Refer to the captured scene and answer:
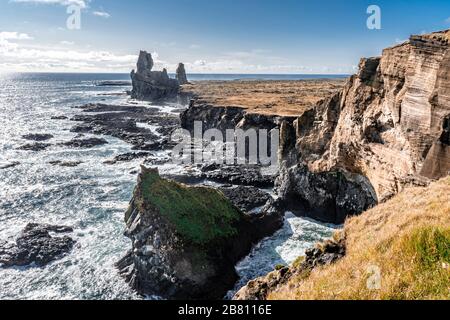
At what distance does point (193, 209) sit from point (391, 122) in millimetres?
17131

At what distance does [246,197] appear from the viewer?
42.3m

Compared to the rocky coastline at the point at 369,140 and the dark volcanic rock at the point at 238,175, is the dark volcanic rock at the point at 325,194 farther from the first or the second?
the dark volcanic rock at the point at 238,175

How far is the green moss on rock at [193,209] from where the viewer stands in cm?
2684

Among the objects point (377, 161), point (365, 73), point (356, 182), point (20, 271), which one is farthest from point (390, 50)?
point (20, 271)

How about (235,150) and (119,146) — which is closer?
(235,150)

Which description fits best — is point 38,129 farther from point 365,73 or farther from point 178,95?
point 365,73

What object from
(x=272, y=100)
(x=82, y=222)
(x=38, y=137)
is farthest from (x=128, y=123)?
(x=82, y=222)

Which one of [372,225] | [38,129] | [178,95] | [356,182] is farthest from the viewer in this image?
[178,95]

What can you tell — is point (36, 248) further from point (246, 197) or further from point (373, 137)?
point (373, 137)

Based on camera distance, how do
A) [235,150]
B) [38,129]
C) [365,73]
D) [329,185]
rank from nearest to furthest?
[365,73] → [329,185] → [235,150] → [38,129]

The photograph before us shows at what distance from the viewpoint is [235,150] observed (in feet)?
218

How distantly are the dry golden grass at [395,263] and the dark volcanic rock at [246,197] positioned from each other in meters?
25.1

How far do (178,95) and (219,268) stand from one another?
460 feet

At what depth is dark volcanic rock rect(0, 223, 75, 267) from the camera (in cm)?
2960
